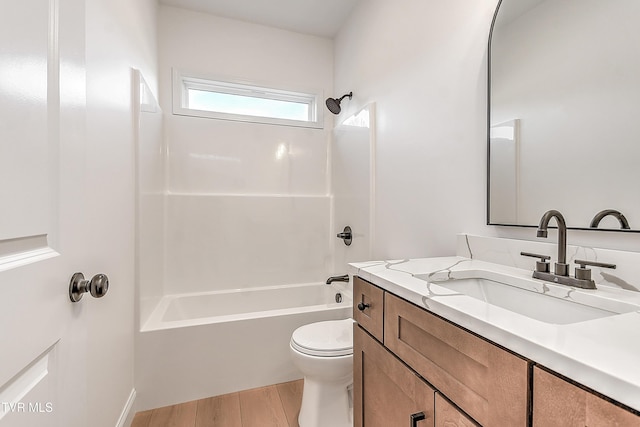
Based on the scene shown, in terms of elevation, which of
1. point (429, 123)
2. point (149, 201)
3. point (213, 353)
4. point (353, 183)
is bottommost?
point (213, 353)

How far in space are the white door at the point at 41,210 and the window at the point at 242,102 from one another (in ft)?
6.36

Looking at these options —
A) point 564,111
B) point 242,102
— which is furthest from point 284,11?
point 564,111

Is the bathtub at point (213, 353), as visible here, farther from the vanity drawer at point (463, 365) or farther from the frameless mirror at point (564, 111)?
the frameless mirror at point (564, 111)

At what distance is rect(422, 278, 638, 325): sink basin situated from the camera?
72 cm

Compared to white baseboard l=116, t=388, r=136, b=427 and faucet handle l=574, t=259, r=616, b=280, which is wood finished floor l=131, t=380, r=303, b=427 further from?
faucet handle l=574, t=259, r=616, b=280

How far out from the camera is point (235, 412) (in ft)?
5.45

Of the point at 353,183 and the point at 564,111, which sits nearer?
the point at 564,111

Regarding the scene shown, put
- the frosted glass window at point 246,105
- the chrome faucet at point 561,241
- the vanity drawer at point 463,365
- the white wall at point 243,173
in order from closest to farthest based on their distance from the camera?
the vanity drawer at point 463,365 → the chrome faucet at point 561,241 → the white wall at point 243,173 → the frosted glass window at point 246,105

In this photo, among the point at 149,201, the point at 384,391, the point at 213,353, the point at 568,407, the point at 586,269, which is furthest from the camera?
the point at 149,201

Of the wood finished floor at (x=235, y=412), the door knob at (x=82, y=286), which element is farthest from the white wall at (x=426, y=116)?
the door knob at (x=82, y=286)

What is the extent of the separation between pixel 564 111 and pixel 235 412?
6.87 ft

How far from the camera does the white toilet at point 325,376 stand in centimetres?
138

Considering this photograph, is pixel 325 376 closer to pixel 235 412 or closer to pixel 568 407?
pixel 235 412

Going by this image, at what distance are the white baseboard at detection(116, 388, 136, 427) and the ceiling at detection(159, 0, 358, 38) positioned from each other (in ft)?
9.35
